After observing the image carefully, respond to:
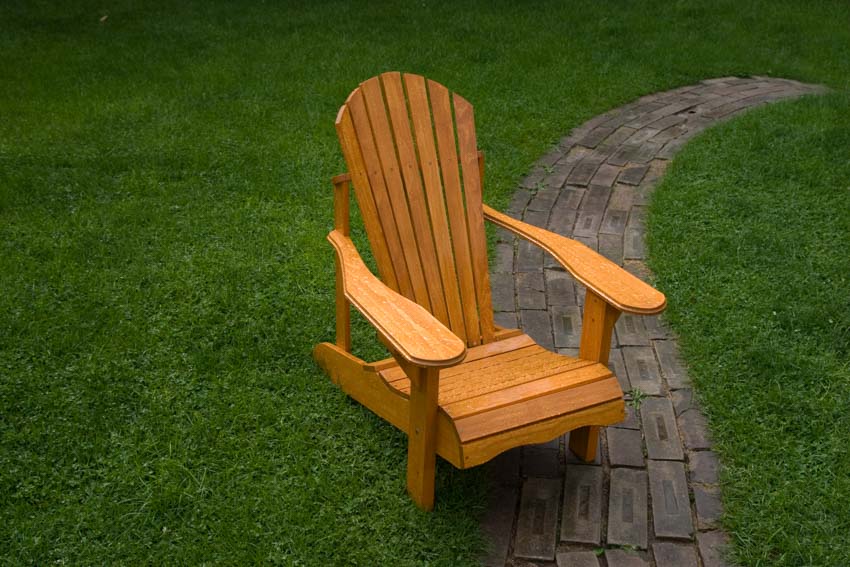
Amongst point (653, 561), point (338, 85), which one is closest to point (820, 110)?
point (338, 85)

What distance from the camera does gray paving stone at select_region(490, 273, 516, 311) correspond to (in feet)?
13.1

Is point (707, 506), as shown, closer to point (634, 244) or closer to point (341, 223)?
point (341, 223)

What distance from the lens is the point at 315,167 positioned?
17.2 ft

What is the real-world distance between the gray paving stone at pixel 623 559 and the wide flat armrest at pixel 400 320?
2.78ft

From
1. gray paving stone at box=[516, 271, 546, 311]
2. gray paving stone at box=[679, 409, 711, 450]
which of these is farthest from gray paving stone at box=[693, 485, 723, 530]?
gray paving stone at box=[516, 271, 546, 311]

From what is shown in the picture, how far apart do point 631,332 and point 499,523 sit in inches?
52.3

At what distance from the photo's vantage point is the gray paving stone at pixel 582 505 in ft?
9.08

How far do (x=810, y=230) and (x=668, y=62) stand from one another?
113 inches

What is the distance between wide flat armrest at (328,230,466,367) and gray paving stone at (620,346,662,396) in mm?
1225

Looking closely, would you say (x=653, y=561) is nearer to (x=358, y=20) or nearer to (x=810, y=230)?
(x=810, y=230)

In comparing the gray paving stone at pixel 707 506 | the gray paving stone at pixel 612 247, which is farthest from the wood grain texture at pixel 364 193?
the gray paving stone at pixel 612 247

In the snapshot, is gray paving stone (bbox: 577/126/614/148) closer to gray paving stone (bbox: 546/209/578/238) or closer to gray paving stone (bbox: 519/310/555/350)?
gray paving stone (bbox: 546/209/578/238)

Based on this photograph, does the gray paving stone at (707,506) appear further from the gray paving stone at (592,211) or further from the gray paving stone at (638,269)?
the gray paving stone at (592,211)

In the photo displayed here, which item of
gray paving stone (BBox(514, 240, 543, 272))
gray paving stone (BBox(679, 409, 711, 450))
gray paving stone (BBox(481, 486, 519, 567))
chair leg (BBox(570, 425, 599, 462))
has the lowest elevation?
gray paving stone (BBox(679, 409, 711, 450))
